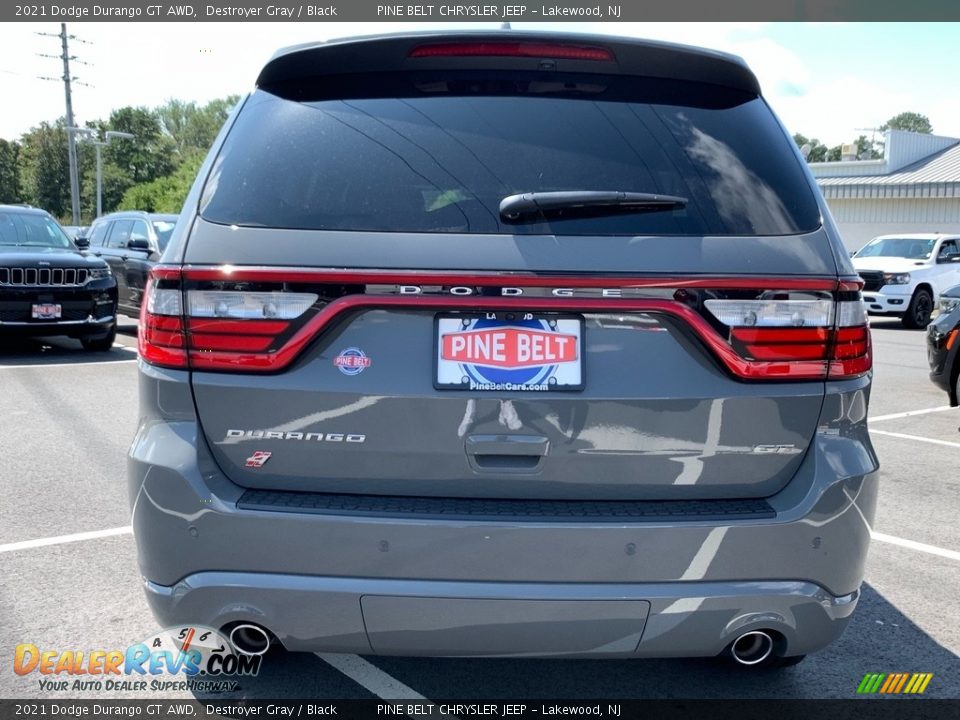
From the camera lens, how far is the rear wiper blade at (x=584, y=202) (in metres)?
2.34

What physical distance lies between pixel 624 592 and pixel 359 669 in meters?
1.24

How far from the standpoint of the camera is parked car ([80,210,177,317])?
13.7 meters

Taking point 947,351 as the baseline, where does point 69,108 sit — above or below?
above

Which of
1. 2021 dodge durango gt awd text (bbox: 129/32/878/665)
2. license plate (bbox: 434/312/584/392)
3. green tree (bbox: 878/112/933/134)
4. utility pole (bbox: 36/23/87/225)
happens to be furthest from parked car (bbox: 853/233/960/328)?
green tree (bbox: 878/112/933/134)

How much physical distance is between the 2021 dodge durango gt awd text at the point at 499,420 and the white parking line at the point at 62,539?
2.31 m

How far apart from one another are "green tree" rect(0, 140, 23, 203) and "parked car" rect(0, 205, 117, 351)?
84880 millimetres

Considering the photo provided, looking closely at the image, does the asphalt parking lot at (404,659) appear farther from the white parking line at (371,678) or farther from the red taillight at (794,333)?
the red taillight at (794,333)

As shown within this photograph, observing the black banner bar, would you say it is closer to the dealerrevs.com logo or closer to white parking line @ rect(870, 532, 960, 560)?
the dealerrevs.com logo

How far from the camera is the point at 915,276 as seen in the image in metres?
18.6

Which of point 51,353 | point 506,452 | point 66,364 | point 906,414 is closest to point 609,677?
point 506,452

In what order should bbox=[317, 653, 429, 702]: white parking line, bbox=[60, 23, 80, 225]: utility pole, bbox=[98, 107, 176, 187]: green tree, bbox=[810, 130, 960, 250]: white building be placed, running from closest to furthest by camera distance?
1. bbox=[317, 653, 429, 702]: white parking line
2. bbox=[810, 130, 960, 250]: white building
3. bbox=[60, 23, 80, 225]: utility pole
4. bbox=[98, 107, 176, 187]: green tree

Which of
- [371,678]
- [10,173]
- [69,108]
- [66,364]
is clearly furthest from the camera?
[10,173]

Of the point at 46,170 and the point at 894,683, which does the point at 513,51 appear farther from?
the point at 46,170

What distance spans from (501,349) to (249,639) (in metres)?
1.04
